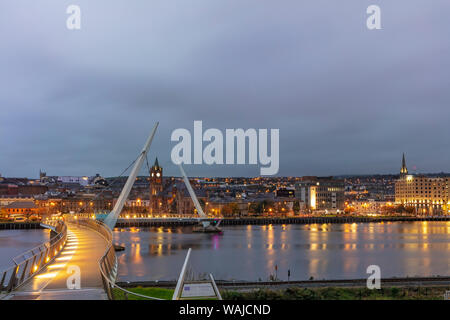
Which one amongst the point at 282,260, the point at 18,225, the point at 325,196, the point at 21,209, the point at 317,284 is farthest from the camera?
the point at 325,196

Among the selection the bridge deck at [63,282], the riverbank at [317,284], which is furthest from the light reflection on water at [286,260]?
the bridge deck at [63,282]

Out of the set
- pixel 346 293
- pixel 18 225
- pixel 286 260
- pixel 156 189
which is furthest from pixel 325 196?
pixel 346 293

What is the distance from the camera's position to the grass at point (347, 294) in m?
13.1

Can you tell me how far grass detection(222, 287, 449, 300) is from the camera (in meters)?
13.1

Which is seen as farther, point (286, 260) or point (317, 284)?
point (286, 260)

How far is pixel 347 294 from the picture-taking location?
1380 centimetres

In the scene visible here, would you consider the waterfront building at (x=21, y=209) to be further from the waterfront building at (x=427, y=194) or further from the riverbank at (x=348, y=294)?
the riverbank at (x=348, y=294)

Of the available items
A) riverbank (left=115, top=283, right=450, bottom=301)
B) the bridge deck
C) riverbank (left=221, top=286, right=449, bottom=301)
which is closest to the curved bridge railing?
the bridge deck

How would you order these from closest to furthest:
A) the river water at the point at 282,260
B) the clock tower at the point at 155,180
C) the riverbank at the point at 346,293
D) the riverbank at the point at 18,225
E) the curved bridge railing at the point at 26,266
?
1. the curved bridge railing at the point at 26,266
2. the riverbank at the point at 346,293
3. the river water at the point at 282,260
4. the riverbank at the point at 18,225
5. the clock tower at the point at 155,180

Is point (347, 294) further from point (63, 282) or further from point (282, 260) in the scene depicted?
point (282, 260)

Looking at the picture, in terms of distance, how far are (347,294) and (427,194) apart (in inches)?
4105

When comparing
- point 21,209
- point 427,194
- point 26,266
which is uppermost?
point 26,266

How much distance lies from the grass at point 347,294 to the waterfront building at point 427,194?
310 ft

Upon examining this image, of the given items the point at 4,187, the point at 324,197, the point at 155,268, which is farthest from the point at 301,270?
the point at 4,187
